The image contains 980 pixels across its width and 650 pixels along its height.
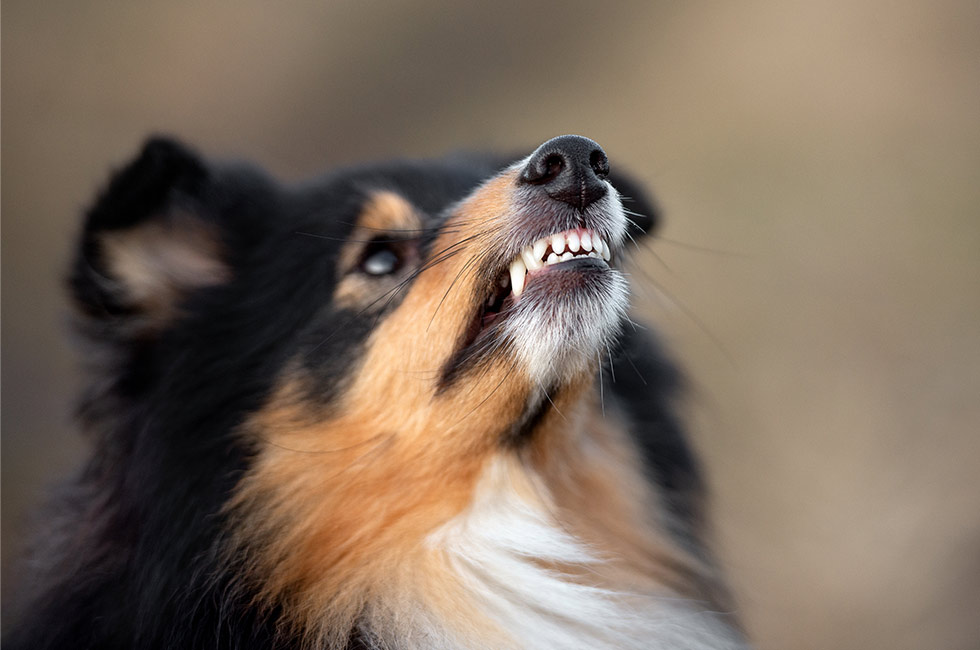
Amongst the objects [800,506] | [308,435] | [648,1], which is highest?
[648,1]

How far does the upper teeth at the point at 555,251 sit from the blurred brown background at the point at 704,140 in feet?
10.6

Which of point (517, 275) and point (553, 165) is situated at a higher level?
point (553, 165)

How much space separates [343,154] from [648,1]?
2.56 m

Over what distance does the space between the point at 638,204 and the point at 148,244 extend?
1.52m

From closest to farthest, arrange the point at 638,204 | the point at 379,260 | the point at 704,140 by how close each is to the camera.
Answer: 1. the point at 379,260
2. the point at 638,204
3. the point at 704,140

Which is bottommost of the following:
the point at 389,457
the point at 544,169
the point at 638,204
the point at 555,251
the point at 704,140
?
the point at 389,457

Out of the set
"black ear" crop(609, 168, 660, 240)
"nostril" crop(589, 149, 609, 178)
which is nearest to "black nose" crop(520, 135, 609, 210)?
"nostril" crop(589, 149, 609, 178)

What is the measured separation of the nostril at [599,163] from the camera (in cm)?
223

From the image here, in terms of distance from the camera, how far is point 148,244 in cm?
263

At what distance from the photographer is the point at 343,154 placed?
682 cm

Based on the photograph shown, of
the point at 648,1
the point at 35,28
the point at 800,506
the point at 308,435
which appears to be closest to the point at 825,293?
the point at 800,506

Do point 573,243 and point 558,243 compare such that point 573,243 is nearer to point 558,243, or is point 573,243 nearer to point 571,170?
point 558,243

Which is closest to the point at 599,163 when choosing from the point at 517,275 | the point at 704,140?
the point at 517,275

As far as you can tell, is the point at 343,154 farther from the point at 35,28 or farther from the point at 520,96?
the point at 35,28
